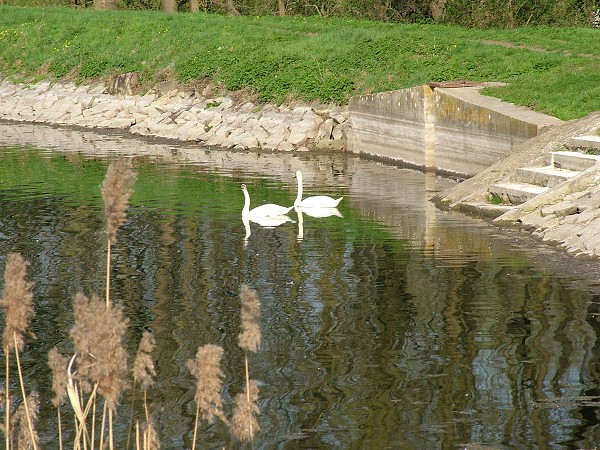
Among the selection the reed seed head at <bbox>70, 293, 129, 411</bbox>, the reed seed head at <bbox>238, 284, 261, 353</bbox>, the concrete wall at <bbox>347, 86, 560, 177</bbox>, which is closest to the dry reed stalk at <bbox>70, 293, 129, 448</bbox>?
the reed seed head at <bbox>70, 293, 129, 411</bbox>

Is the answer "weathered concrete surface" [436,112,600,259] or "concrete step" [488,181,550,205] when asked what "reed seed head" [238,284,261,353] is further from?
"concrete step" [488,181,550,205]

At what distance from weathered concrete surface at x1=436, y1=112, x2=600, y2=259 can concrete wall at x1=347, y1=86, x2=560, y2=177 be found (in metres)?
1.17

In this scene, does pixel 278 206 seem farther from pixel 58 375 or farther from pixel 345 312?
pixel 58 375

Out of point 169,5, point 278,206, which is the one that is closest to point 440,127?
point 278,206

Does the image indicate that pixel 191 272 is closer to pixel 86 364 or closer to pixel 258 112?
pixel 86 364

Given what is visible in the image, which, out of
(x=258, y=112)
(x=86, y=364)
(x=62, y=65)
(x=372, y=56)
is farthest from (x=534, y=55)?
(x=86, y=364)

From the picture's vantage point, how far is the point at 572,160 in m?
17.8

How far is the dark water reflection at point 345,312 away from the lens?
8430 mm

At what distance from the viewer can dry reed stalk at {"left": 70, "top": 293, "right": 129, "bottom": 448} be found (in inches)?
179

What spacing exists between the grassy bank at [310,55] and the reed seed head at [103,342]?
1734cm

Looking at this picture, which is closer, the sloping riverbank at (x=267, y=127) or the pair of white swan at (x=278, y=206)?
the sloping riverbank at (x=267, y=127)

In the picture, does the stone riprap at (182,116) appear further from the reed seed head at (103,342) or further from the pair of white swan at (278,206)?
the reed seed head at (103,342)

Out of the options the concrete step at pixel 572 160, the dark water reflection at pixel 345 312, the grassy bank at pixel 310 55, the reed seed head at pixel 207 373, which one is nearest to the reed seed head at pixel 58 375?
the reed seed head at pixel 207 373

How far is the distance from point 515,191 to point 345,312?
6917 millimetres
